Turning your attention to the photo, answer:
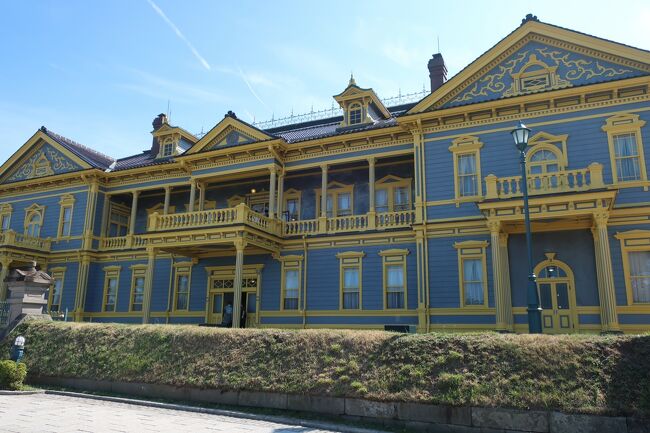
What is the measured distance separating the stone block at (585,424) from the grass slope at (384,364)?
5.2 inches

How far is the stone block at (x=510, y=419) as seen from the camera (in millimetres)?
8883

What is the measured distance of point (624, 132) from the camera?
18.2 m

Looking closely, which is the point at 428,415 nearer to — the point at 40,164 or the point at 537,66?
the point at 537,66

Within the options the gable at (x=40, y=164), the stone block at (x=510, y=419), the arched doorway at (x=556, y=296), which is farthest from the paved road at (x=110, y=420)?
the gable at (x=40, y=164)

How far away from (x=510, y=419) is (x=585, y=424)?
1.20m

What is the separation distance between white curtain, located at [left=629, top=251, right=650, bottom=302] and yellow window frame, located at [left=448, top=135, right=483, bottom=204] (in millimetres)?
5627

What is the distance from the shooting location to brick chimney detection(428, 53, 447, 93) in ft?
82.9

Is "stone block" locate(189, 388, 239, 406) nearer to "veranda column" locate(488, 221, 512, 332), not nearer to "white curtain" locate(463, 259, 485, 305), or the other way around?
"veranda column" locate(488, 221, 512, 332)

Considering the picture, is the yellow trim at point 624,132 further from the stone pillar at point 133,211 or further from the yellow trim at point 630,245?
the stone pillar at point 133,211

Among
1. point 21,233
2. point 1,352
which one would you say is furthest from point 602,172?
point 21,233

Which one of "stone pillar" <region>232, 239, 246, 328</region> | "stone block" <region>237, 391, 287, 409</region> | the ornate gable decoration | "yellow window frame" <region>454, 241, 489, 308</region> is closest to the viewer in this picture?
"stone block" <region>237, 391, 287, 409</region>

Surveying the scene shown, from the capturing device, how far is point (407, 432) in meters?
9.61

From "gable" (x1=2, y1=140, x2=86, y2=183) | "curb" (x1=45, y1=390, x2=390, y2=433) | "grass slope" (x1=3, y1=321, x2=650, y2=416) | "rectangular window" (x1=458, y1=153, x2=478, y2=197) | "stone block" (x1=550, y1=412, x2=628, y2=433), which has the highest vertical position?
"gable" (x1=2, y1=140, x2=86, y2=183)

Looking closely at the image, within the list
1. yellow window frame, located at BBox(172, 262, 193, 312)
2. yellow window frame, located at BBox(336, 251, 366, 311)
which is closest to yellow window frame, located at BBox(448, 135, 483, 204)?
yellow window frame, located at BBox(336, 251, 366, 311)
